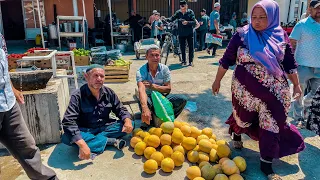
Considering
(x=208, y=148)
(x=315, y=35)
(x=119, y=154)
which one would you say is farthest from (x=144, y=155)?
(x=315, y=35)

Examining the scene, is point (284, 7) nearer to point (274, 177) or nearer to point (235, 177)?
point (274, 177)

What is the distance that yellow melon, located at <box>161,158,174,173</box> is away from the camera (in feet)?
10.0

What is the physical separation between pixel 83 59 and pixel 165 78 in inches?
152

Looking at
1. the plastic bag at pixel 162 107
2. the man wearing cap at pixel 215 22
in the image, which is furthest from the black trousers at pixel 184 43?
the plastic bag at pixel 162 107

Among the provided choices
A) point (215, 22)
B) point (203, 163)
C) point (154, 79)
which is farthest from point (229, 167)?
point (215, 22)

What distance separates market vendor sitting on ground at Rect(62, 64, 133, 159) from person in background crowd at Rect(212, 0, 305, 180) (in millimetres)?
1432

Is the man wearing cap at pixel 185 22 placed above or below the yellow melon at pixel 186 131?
above

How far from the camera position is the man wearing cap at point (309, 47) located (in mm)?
3811

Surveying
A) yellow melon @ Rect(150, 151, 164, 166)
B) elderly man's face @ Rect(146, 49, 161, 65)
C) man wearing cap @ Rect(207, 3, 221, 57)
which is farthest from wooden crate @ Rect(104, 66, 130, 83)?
man wearing cap @ Rect(207, 3, 221, 57)

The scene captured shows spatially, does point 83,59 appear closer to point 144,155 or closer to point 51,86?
point 51,86

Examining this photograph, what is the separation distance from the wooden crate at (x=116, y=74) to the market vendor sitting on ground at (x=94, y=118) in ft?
10.5

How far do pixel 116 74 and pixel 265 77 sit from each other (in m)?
4.53

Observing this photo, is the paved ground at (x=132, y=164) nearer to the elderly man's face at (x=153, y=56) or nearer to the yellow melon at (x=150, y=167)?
the yellow melon at (x=150, y=167)

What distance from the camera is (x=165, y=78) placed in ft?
13.4
